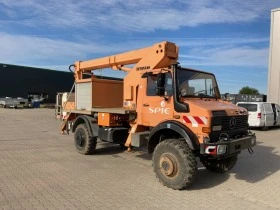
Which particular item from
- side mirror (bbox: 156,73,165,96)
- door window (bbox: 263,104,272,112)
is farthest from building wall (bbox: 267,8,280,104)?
side mirror (bbox: 156,73,165,96)

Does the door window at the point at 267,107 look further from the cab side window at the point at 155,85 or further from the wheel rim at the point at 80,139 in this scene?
the cab side window at the point at 155,85

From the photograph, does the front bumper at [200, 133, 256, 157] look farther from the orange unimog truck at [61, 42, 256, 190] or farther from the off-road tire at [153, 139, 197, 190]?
the off-road tire at [153, 139, 197, 190]

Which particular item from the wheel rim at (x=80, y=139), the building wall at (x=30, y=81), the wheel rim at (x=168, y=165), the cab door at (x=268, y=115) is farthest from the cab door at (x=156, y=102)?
the building wall at (x=30, y=81)

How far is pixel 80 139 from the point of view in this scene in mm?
10242

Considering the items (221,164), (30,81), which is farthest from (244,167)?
(30,81)

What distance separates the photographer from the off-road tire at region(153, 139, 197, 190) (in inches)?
257

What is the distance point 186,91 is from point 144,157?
3.28 metres

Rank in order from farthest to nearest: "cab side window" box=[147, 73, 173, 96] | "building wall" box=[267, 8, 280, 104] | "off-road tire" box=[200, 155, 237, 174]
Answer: "building wall" box=[267, 8, 280, 104] → "off-road tire" box=[200, 155, 237, 174] → "cab side window" box=[147, 73, 173, 96]

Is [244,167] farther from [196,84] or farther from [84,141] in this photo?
[84,141]

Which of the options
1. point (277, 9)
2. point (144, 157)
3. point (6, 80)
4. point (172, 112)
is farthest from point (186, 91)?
point (6, 80)

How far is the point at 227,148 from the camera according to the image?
6445 mm

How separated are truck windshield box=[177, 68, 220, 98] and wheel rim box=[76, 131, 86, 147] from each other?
Answer: 13.3 ft

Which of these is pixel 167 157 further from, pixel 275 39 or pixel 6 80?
pixel 6 80

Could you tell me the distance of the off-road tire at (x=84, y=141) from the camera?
992 centimetres
